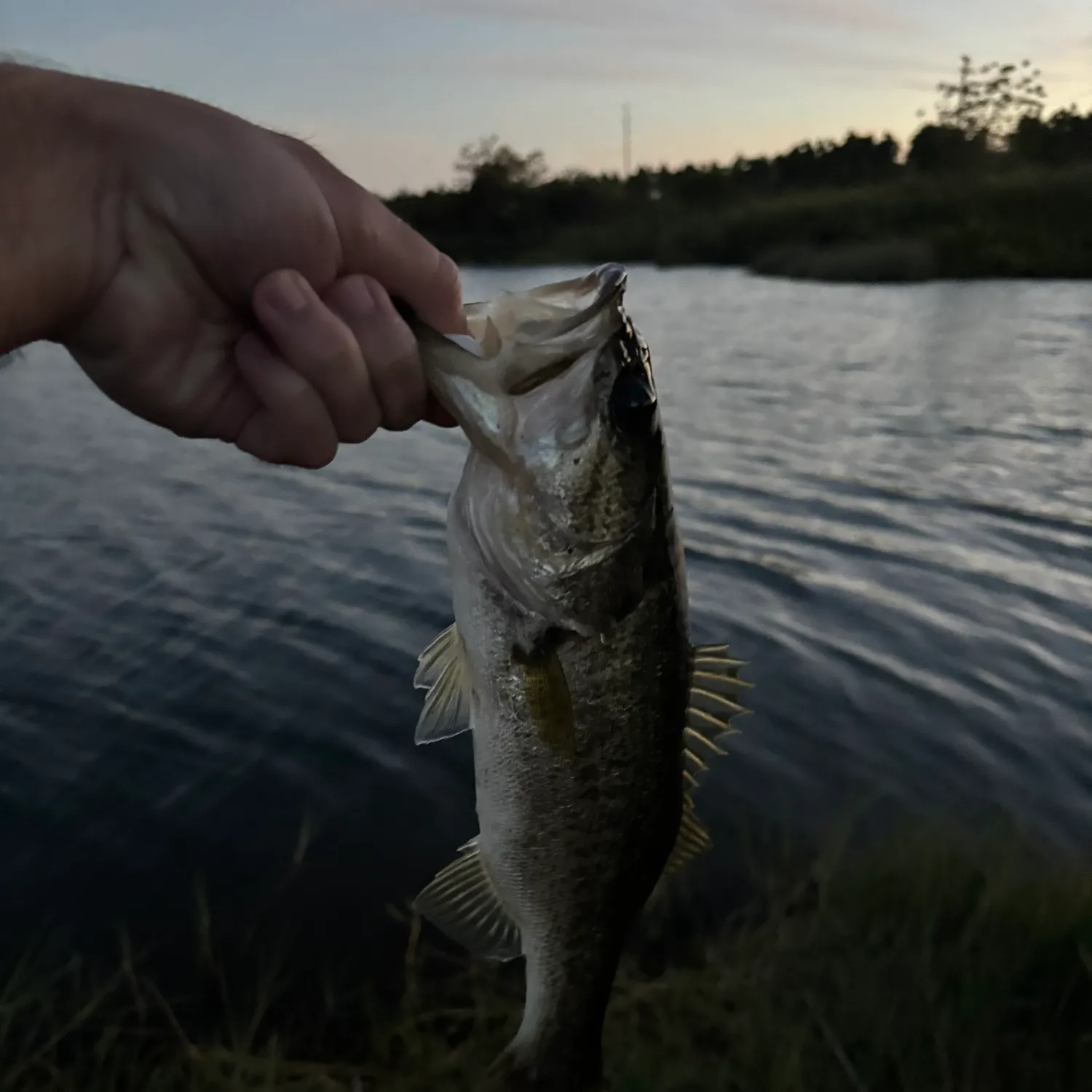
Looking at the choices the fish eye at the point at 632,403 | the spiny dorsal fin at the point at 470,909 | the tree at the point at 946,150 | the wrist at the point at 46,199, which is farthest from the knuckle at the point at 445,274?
the tree at the point at 946,150

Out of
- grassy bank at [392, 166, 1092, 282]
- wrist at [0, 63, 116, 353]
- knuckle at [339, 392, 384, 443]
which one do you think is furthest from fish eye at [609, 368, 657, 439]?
grassy bank at [392, 166, 1092, 282]

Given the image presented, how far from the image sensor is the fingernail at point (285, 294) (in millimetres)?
1807

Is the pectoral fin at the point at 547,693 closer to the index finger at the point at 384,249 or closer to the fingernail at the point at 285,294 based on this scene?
the index finger at the point at 384,249

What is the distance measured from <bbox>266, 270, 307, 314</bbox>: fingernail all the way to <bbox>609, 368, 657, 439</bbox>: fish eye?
56 centimetres

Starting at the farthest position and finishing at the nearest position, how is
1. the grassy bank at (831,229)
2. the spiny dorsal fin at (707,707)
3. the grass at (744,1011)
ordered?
the grassy bank at (831,229), the grass at (744,1011), the spiny dorsal fin at (707,707)

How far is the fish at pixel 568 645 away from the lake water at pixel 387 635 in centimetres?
269

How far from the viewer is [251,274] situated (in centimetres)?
192

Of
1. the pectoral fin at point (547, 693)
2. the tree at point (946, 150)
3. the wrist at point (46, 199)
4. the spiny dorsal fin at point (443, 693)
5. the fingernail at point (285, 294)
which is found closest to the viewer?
the wrist at point (46, 199)

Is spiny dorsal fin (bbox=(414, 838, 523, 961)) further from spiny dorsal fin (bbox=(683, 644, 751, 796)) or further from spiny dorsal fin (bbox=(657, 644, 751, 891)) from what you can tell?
spiny dorsal fin (bbox=(683, 644, 751, 796))

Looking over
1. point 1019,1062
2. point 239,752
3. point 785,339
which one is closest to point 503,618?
point 1019,1062

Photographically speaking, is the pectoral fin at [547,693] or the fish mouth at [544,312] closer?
the fish mouth at [544,312]

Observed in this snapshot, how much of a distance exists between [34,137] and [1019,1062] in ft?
11.7

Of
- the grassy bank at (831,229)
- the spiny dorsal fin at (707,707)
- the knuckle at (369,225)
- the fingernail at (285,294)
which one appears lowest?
the grassy bank at (831,229)

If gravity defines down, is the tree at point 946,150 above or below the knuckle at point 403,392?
below
